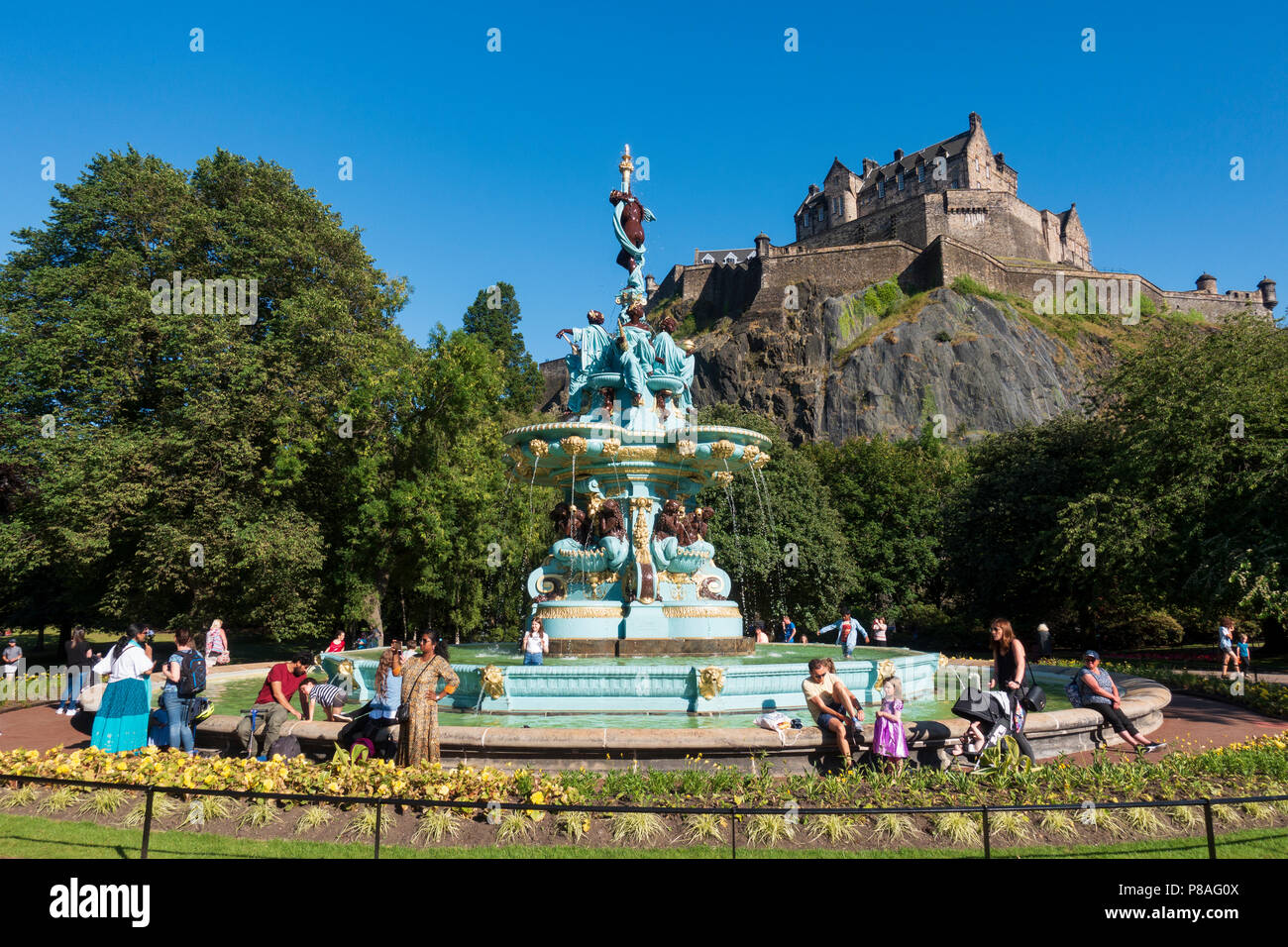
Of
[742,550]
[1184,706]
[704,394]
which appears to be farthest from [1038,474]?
[704,394]

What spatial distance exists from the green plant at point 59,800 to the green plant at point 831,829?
6378mm

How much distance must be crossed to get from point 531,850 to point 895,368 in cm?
6872

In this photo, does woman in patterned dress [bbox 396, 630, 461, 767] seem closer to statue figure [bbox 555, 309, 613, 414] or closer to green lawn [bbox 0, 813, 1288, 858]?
green lawn [bbox 0, 813, 1288, 858]

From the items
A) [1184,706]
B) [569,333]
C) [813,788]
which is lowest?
[1184,706]

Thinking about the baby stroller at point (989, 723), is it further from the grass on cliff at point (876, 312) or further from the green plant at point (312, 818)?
the grass on cliff at point (876, 312)

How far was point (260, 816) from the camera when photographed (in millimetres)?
6324

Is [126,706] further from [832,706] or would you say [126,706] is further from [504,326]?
[504,326]

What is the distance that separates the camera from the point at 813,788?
6.64 meters

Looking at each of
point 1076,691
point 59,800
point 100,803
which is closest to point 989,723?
point 1076,691

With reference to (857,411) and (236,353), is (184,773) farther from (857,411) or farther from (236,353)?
(857,411)

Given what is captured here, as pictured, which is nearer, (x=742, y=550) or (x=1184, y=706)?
(x=1184, y=706)

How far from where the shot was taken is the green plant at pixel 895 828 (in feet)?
19.9

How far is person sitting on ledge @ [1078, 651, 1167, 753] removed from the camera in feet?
28.5
